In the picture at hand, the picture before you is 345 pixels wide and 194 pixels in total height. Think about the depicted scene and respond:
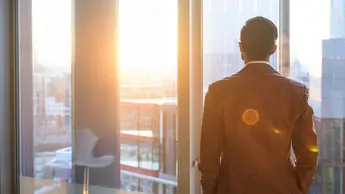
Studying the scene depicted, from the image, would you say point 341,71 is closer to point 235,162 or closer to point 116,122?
point 235,162

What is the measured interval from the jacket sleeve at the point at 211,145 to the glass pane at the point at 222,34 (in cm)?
56

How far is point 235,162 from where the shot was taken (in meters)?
1.57

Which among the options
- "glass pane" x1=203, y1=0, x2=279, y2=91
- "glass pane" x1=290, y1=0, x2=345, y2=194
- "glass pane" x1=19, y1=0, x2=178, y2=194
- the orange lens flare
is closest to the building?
"glass pane" x1=290, y1=0, x2=345, y2=194

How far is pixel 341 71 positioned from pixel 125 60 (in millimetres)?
1149

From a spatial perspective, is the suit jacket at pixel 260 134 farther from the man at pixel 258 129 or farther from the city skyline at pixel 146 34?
the city skyline at pixel 146 34

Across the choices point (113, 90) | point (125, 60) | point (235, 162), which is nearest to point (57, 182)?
point (113, 90)

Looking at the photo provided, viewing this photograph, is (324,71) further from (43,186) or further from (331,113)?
(43,186)

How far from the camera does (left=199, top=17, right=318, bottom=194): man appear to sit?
4.99 feet

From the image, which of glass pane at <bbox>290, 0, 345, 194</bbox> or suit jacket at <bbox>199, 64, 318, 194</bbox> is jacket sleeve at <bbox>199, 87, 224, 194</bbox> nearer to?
suit jacket at <bbox>199, 64, 318, 194</bbox>

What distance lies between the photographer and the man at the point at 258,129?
152 centimetres

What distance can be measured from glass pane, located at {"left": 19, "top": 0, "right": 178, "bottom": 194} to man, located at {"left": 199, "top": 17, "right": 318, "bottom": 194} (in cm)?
67

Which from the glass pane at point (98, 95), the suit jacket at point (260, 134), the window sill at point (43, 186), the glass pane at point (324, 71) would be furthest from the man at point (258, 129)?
the window sill at point (43, 186)

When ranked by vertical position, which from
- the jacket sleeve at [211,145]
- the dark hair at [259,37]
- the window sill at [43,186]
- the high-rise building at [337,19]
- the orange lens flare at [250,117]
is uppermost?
the high-rise building at [337,19]

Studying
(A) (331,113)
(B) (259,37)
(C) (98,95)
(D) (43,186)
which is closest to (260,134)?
(B) (259,37)
